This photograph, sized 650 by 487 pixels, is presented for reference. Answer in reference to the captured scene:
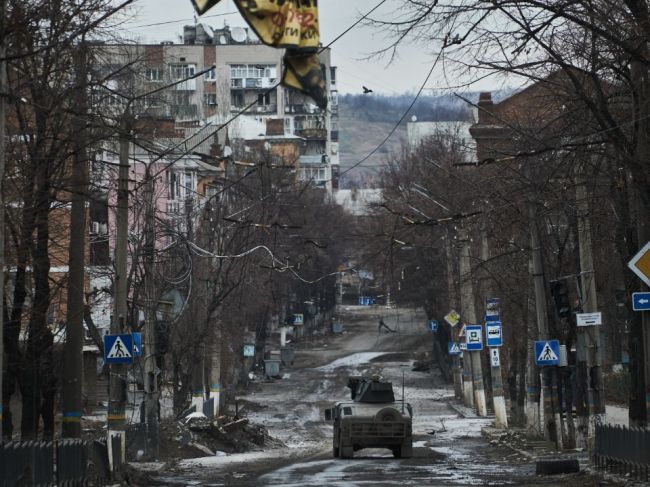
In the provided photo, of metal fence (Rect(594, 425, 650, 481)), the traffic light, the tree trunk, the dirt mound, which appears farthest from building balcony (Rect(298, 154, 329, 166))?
metal fence (Rect(594, 425, 650, 481))

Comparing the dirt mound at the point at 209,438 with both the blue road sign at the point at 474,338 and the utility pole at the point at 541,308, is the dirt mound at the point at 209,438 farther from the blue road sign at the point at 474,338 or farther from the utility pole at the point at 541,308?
the utility pole at the point at 541,308

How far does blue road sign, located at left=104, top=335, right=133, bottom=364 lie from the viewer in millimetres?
25156

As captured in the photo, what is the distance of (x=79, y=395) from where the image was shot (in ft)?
79.1

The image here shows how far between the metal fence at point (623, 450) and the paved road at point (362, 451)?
57 centimetres

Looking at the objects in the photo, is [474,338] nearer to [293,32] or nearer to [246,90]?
[293,32]

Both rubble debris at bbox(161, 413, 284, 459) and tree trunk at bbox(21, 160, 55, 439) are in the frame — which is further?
rubble debris at bbox(161, 413, 284, 459)

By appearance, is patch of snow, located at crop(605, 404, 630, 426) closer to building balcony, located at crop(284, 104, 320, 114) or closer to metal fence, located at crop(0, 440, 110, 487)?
metal fence, located at crop(0, 440, 110, 487)

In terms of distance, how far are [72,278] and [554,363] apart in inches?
496

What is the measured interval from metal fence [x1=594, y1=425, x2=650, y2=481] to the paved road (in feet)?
1.87

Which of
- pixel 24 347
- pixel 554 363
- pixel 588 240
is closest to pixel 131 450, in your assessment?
pixel 24 347

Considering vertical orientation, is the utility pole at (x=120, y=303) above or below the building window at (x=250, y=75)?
below

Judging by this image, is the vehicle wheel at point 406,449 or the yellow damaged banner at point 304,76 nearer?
the yellow damaged banner at point 304,76

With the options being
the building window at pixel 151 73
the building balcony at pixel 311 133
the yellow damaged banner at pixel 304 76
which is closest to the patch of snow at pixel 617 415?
the building window at pixel 151 73

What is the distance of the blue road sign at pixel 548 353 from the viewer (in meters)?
30.6
